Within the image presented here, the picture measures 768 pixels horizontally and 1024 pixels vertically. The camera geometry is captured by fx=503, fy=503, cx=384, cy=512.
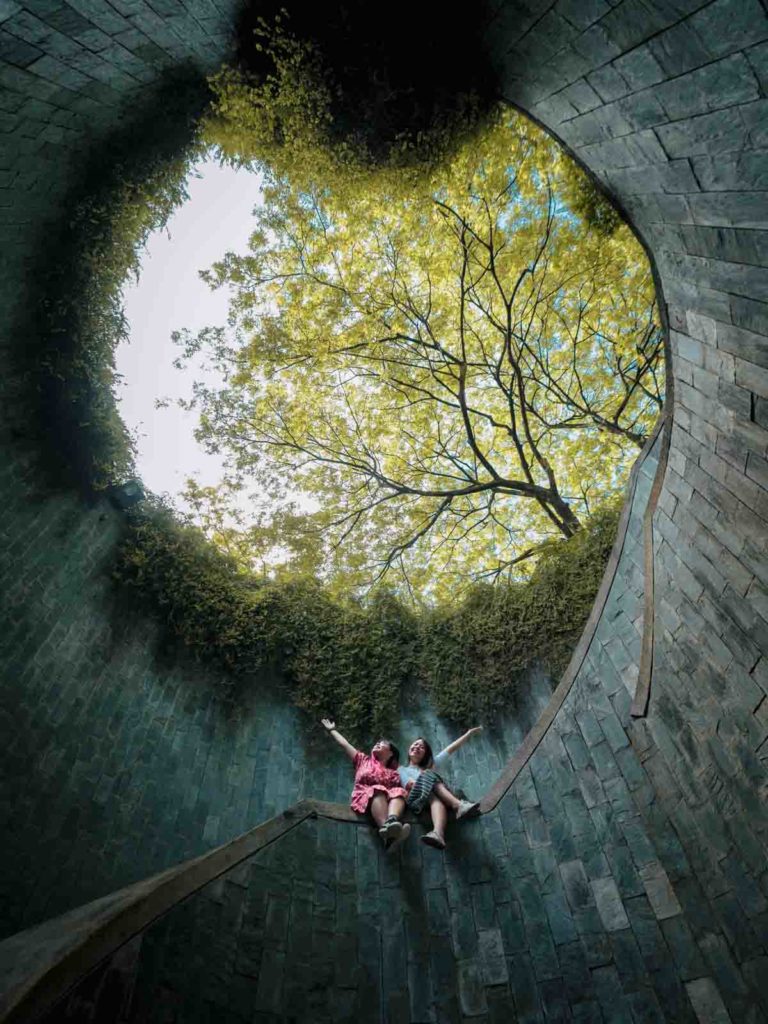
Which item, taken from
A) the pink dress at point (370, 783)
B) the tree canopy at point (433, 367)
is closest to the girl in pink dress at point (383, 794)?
the pink dress at point (370, 783)

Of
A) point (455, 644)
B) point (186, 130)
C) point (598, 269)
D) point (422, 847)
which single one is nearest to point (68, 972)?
point (422, 847)

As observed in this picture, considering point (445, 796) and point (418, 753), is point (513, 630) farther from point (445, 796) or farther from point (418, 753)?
point (445, 796)

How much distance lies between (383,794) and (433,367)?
23.6ft

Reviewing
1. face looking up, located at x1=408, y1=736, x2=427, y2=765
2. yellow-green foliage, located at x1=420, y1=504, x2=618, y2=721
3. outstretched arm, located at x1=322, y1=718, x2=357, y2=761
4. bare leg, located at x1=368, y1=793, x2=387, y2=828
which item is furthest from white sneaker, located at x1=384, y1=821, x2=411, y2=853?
yellow-green foliage, located at x1=420, y1=504, x2=618, y2=721

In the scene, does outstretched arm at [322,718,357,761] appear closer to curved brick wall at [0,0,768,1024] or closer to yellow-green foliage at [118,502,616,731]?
yellow-green foliage at [118,502,616,731]

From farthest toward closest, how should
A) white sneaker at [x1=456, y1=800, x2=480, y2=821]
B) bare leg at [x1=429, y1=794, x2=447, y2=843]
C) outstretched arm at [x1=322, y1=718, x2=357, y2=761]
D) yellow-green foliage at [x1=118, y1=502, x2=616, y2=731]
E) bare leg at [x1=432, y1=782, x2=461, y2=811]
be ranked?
yellow-green foliage at [x1=118, y1=502, x2=616, y2=731], outstretched arm at [x1=322, y1=718, x2=357, y2=761], bare leg at [x1=432, y1=782, x2=461, y2=811], white sneaker at [x1=456, y1=800, x2=480, y2=821], bare leg at [x1=429, y1=794, x2=447, y2=843]

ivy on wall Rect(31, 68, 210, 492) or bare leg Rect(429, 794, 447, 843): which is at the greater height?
ivy on wall Rect(31, 68, 210, 492)

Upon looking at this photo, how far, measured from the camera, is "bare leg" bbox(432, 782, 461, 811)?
4617 millimetres

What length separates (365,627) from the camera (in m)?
8.36

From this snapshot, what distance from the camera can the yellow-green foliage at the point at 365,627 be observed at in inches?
269

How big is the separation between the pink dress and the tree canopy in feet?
13.2

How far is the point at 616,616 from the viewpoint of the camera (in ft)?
15.8

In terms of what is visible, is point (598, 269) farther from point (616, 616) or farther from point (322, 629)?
point (322, 629)

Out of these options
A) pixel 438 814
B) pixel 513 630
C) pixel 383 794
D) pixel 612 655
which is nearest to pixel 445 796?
pixel 438 814
